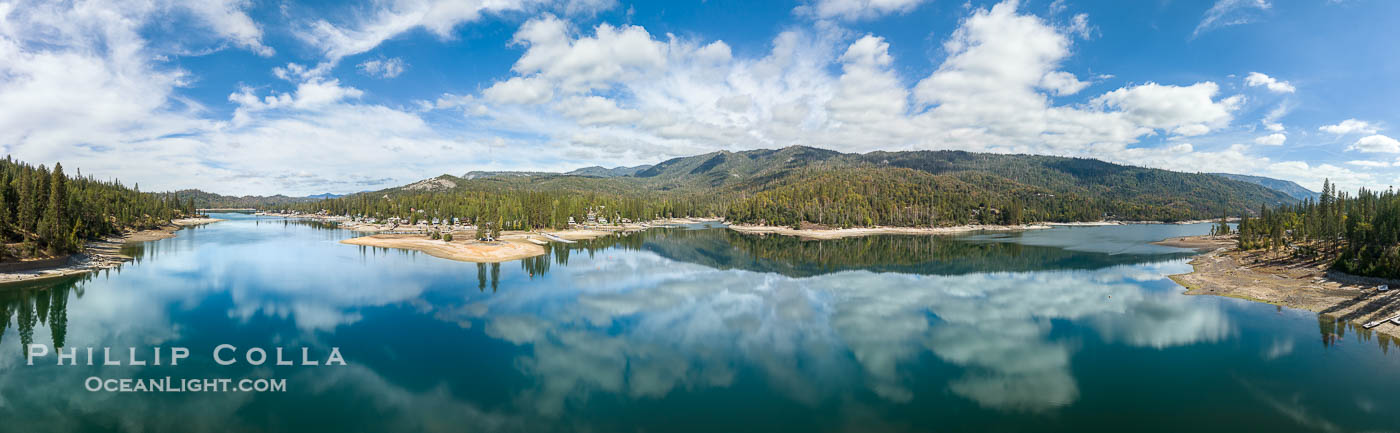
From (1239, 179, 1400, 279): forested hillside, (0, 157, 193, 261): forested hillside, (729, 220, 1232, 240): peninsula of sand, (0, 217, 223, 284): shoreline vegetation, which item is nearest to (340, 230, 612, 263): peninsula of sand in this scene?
(0, 217, 223, 284): shoreline vegetation

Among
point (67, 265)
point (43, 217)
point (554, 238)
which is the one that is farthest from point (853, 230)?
point (43, 217)

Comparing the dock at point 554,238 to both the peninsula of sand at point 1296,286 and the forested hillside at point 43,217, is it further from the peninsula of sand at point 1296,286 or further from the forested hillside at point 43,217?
the peninsula of sand at point 1296,286

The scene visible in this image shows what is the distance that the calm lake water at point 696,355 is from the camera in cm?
1602

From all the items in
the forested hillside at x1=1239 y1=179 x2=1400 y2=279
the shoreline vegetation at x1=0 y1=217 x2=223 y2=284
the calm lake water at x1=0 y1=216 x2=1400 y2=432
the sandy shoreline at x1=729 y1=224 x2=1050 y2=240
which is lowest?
the calm lake water at x1=0 y1=216 x2=1400 y2=432

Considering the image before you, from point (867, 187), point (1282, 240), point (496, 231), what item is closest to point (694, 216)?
point (867, 187)

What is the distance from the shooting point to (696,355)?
22312 mm

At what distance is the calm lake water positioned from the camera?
52.5 ft

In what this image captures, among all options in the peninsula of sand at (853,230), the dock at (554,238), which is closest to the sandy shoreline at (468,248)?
the dock at (554,238)

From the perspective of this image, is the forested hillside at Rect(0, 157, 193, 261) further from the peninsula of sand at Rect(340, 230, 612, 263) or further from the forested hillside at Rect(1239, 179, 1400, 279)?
the forested hillside at Rect(1239, 179, 1400, 279)

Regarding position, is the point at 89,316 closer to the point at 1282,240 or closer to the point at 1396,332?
the point at 1396,332

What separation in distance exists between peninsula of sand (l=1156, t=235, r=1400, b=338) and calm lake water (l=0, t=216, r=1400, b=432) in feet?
7.78

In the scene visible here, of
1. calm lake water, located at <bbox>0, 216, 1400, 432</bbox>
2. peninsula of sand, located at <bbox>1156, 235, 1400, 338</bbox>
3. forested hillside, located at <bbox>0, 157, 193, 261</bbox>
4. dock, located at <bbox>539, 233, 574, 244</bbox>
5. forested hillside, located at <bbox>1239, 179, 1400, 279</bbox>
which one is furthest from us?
dock, located at <bbox>539, 233, 574, 244</bbox>

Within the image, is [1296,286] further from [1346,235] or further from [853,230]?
[853,230]

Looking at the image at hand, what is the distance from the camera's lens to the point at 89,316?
28.5 meters
